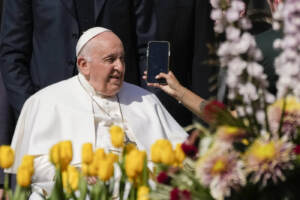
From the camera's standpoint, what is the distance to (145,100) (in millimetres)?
5344

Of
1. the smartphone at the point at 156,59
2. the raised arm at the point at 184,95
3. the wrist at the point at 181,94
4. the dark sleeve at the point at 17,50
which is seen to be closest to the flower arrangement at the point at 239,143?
the raised arm at the point at 184,95

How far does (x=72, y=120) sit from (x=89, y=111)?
122mm

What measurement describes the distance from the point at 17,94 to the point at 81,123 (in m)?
1.02

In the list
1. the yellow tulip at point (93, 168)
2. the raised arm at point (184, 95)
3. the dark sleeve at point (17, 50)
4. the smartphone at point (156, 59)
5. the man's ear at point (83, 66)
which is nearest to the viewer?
the yellow tulip at point (93, 168)

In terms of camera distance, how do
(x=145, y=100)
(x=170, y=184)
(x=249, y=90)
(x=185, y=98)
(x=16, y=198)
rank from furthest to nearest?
(x=145, y=100)
(x=185, y=98)
(x=16, y=198)
(x=170, y=184)
(x=249, y=90)

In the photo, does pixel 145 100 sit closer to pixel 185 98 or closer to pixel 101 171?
pixel 185 98

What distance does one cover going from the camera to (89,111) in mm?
5043

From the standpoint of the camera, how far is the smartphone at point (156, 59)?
17.0 feet

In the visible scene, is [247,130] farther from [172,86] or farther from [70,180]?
[172,86]

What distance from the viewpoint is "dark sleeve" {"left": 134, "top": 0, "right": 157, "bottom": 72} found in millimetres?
5977

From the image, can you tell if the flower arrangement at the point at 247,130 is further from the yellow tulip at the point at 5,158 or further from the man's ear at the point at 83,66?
the man's ear at the point at 83,66

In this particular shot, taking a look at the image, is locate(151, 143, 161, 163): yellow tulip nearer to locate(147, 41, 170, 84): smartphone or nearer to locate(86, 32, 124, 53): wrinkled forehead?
locate(86, 32, 124, 53): wrinkled forehead

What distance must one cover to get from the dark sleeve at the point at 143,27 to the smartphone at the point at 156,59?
702 millimetres

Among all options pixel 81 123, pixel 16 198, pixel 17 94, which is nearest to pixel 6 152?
pixel 16 198
